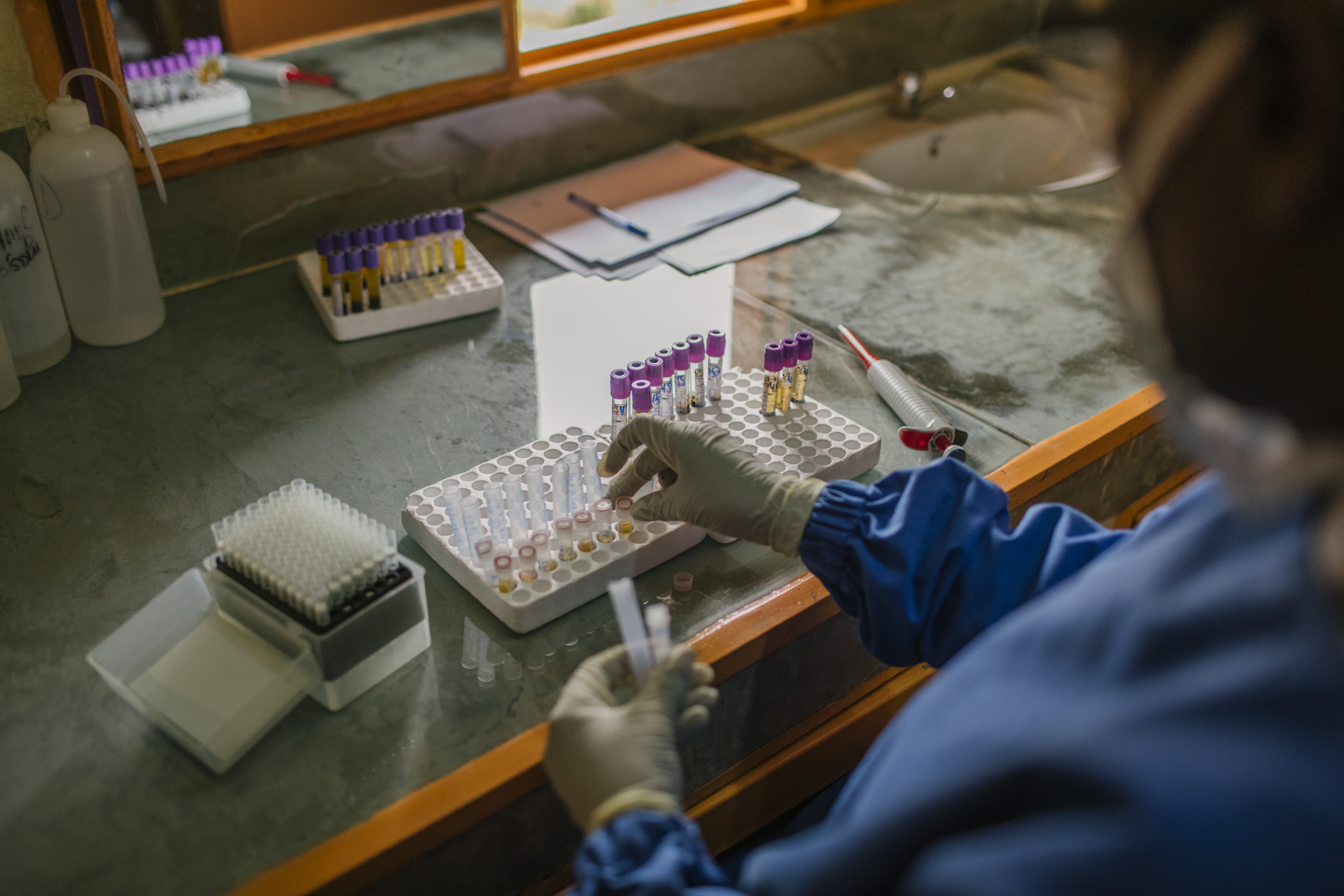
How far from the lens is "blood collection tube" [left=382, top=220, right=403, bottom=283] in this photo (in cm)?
135

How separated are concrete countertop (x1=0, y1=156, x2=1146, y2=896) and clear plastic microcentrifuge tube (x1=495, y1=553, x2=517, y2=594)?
41 mm

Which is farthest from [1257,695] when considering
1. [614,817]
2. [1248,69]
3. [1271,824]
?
[614,817]

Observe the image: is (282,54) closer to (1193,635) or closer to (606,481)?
(606,481)

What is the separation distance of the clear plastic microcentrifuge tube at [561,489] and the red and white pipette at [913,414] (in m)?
0.39

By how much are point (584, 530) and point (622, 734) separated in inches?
10.6

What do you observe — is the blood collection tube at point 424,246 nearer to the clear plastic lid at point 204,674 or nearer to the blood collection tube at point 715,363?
the blood collection tube at point 715,363

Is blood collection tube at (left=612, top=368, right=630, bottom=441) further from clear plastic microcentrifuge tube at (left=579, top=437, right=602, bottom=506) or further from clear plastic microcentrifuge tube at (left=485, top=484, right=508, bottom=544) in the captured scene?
clear plastic microcentrifuge tube at (left=485, top=484, right=508, bottom=544)

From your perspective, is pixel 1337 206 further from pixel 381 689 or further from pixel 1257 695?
pixel 381 689

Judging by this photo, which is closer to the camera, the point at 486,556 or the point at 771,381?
the point at 486,556

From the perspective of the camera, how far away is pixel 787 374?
1169 millimetres

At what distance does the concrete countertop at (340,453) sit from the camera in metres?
0.76

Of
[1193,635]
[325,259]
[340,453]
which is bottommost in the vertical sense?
[340,453]

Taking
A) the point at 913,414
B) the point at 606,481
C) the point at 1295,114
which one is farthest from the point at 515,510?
the point at 1295,114

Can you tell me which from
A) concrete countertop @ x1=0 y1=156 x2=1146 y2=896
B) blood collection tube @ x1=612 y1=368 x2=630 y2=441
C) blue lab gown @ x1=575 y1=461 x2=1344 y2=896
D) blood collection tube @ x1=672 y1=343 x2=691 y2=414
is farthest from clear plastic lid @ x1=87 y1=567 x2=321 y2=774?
blood collection tube @ x1=672 y1=343 x2=691 y2=414
